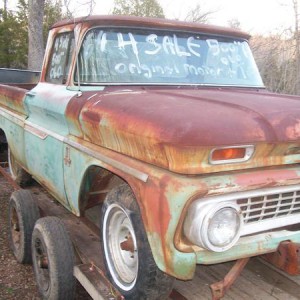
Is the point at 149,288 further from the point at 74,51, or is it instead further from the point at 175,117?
the point at 74,51

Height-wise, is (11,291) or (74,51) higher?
(74,51)

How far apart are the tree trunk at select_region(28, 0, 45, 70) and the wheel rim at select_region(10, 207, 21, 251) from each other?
7165 millimetres

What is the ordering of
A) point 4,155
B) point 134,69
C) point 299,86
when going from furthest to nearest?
point 299,86, point 4,155, point 134,69

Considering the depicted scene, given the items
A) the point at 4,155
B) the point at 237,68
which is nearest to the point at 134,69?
the point at 237,68

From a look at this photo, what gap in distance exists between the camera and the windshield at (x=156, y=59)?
3.02 meters

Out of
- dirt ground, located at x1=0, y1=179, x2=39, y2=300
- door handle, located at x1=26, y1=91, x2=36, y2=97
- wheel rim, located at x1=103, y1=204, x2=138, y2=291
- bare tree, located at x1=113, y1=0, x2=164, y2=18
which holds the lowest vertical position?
dirt ground, located at x1=0, y1=179, x2=39, y2=300

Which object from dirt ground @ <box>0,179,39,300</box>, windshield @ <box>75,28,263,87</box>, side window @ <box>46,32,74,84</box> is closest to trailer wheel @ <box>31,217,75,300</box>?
dirt ground @ <box>0,179,39,300</box>

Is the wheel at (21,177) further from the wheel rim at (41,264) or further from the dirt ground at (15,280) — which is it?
the wheel rim at (41,264)

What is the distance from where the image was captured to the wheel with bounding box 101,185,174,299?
7.16 ft

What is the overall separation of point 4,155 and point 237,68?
4445 mm

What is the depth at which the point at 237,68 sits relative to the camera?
3.54 m

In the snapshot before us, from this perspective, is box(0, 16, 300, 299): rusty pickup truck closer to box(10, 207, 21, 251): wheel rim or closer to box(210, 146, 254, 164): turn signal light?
box(210, 146, 254, 164): turn signal light

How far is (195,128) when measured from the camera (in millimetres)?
1856

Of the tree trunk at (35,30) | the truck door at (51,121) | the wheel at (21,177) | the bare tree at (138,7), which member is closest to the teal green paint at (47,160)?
the truck door at (51,121)
